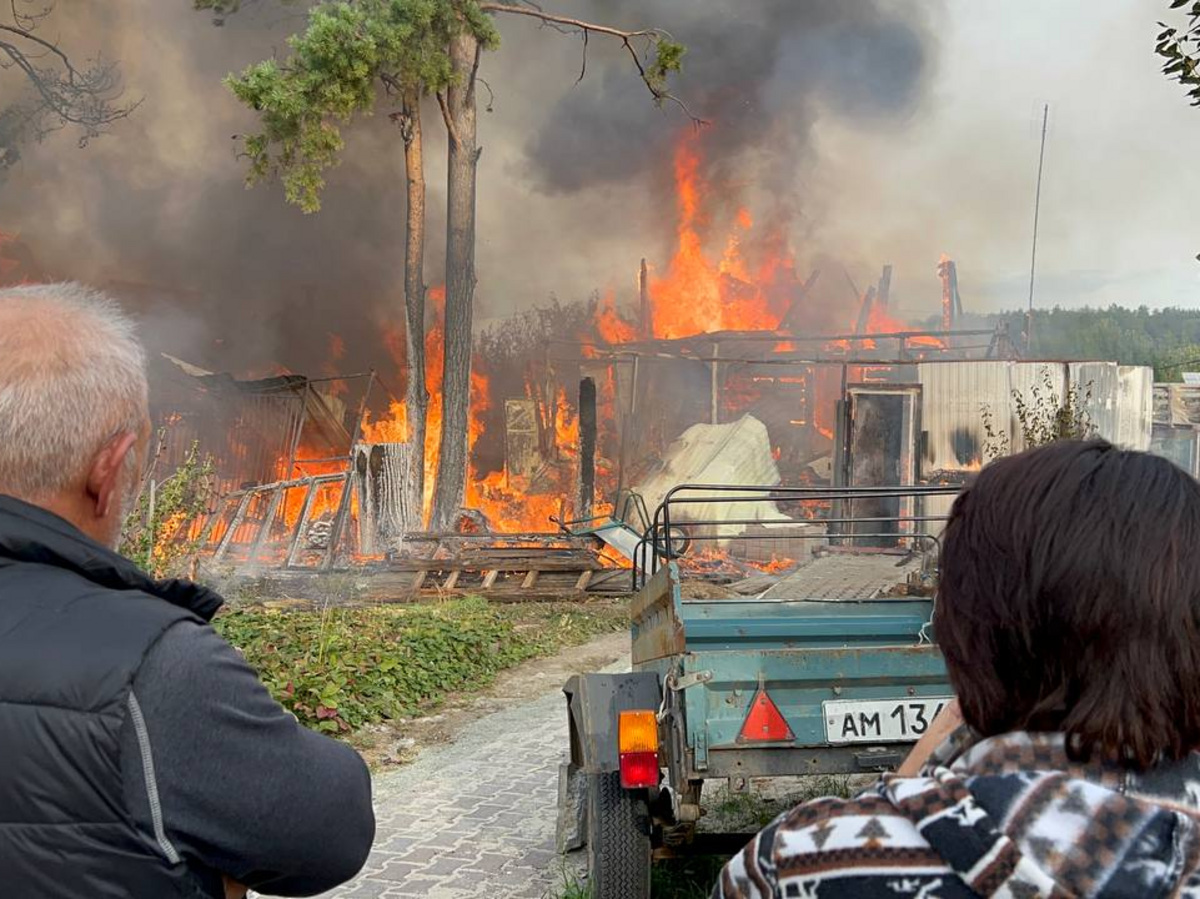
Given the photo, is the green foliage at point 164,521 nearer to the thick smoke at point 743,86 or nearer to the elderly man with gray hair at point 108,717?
the elderly man with gray hair at point 108,717

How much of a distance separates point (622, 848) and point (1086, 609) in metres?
3.25

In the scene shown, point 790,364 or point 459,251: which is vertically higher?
point 459,251

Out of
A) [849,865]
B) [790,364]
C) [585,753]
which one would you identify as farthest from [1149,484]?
[790,364]

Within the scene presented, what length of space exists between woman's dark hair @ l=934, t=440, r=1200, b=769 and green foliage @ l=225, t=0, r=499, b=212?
1591 centimetres

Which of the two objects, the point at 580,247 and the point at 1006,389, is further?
the point at 580,247

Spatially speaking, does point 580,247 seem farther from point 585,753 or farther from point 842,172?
point 585,753

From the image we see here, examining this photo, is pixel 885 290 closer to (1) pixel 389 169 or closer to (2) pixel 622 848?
(1) pixel 389 169

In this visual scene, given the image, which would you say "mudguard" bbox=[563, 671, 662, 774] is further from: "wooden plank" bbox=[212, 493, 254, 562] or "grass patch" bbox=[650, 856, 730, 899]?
"wooden plank" bbox=[212, 493, 254, 562]

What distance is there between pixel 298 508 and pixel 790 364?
9549 millimetres

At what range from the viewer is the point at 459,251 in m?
19.1

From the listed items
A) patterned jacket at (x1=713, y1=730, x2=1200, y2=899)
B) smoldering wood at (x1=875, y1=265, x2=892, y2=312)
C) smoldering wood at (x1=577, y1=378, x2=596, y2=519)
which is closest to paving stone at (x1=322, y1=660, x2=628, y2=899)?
patterned jacket at (x1=713, y1=730, x2=1200, y2=899)

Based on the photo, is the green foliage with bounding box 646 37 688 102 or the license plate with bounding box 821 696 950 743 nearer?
the license plate with bounding box 821 696 950 743

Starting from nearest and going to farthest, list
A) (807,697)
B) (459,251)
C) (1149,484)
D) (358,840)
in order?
(1149,484) < (358,840) < (807,697) < (459,251)

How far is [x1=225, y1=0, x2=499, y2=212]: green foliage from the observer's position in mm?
15750
